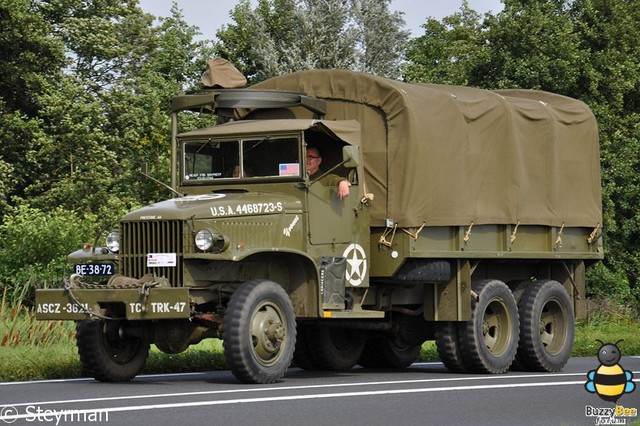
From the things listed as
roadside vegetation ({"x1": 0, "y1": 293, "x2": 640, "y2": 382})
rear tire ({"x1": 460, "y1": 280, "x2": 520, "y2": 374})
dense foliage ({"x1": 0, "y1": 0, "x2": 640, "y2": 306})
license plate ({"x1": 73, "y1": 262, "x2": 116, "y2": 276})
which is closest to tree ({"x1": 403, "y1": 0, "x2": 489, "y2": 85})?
dense foliage ({"x1": 0, "y1": 0, "x2": 640, "y2": 306})

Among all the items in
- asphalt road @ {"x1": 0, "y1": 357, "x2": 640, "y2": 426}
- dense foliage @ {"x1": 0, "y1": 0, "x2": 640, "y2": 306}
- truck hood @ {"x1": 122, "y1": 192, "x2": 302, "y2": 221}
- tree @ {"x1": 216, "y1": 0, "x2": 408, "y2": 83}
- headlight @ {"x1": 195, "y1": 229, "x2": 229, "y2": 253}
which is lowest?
asphalt road @ {"x1": 0, "y1": 357, "x2": 640, "y2": 426}

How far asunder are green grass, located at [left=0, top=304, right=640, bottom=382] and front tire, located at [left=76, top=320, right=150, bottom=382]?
4.06ft

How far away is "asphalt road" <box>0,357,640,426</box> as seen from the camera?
1202 centimetres

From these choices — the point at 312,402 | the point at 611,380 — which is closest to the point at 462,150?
the point at 312,402

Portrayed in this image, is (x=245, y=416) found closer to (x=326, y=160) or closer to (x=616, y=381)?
(x=616, y=381)

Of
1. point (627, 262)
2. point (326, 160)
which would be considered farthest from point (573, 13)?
point (326, 160)

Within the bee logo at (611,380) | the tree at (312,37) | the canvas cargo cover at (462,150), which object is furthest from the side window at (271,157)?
the tree at (312,37)

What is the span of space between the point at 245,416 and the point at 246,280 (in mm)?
4604

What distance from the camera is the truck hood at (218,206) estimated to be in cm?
1575

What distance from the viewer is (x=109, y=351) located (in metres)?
16.3

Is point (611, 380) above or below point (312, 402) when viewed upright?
above

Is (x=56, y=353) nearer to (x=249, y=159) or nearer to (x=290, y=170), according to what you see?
(x=249, y=159)

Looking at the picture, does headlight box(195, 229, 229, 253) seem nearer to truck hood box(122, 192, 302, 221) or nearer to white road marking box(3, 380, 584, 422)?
truck hood box(122, 192, 302, 221)

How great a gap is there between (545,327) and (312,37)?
4131 cm
